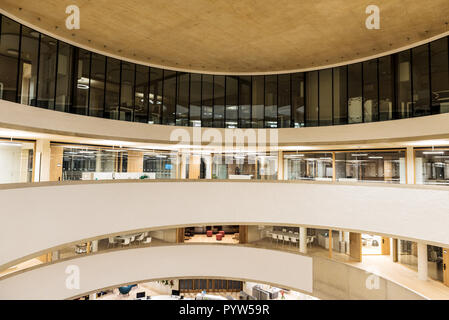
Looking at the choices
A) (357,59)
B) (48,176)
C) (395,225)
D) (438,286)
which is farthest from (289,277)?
(48,176)

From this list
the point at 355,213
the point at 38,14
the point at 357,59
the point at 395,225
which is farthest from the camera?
the point at 357,59

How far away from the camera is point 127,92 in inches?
500

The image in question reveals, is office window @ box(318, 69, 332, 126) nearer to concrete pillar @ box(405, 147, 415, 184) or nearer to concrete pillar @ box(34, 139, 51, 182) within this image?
concrete pillar @ box(405, 147, 415, 184)

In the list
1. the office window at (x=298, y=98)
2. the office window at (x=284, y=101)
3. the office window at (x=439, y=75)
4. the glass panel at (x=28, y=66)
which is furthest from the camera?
the office window at (x=284, y=101)

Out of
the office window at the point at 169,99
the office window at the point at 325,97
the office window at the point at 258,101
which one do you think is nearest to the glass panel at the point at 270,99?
the office window at the point at 258,101

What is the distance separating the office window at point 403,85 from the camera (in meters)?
11.1

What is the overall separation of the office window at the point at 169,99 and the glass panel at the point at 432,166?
10910mm

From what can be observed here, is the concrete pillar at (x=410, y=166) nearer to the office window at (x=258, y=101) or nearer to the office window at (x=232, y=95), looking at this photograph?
the office window at (x=258, y=101)

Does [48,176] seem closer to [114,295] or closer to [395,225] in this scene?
[114,295]

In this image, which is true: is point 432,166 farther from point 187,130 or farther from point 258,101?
point 187,130

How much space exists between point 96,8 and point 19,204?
5.80 m

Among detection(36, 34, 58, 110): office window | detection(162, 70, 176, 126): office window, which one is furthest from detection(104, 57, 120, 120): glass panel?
detection(162, 70, 176, 126): office window

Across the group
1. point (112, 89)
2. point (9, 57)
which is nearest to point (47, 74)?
point (9, 57)

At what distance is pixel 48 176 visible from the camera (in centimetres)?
1108
